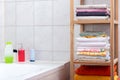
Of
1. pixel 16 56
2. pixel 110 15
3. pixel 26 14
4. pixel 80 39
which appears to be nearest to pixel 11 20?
pixel 26 14

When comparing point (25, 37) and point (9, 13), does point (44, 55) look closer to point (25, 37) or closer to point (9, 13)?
point (25, 37)

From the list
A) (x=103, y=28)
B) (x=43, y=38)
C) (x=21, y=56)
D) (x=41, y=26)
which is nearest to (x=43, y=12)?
(x=41, y=26)

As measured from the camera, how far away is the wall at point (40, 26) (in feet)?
8.41

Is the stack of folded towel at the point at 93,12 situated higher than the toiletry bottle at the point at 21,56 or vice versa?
the stack of folded towel at the point at 93,12

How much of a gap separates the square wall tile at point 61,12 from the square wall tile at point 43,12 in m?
0.05

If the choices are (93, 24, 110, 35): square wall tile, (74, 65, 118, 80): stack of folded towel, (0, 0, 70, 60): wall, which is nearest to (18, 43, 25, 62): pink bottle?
(0, 0, 70, 60): wall

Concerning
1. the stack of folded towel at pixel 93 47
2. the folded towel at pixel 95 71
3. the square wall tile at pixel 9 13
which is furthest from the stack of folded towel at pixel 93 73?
the square wall tile at pixel 9 13

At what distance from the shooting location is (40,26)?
2613mm

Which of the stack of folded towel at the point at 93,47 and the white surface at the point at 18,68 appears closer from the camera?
the stack of folded towel at the point at 93,47

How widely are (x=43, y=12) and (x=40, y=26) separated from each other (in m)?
0.13

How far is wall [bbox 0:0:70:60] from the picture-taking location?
2562 mm

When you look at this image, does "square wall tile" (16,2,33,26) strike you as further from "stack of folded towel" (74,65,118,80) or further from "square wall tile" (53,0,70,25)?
"stack of folded towel" (74,65,118,80)

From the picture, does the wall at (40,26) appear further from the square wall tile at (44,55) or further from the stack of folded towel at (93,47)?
the stack of folded towel at (93,47)

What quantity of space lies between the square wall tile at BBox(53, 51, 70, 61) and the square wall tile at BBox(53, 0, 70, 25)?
0.27 meters
